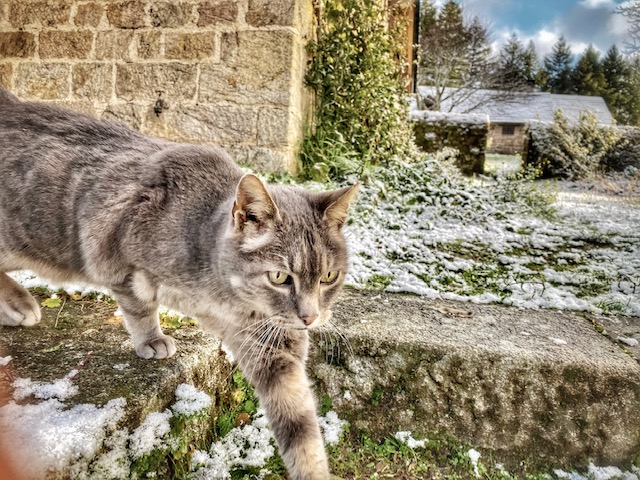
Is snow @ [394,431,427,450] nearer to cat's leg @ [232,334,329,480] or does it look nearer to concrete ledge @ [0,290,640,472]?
concrete ledge @ [0,290,640,472]

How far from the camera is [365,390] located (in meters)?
1.91

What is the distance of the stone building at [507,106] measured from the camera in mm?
21688

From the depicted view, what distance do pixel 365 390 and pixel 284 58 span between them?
328cm

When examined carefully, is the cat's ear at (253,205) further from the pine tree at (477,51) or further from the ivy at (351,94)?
the pine tree at (477,51)

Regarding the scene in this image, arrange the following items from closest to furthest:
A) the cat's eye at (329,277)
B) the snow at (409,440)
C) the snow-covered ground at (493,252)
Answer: the cat's eye at (329,277)
the snow at (409,440)
the snow-covered ground at (493,252)

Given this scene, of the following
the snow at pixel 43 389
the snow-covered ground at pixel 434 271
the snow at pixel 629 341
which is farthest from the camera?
the snow at pixel 629 341

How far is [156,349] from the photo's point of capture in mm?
1644

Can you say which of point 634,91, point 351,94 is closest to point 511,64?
point 634,91

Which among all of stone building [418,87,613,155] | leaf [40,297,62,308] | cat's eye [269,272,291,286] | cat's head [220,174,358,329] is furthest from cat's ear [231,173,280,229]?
stone building [418,87,613,155]

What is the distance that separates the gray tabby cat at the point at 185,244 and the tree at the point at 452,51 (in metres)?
20.7

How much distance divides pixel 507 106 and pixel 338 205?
25.9 meters

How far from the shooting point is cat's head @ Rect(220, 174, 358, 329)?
1.49 m

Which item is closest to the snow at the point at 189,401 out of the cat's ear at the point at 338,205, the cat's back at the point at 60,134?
the cat's ear at the point at 338,205

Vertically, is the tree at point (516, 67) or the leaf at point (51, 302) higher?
the tree at point (516, 67)
